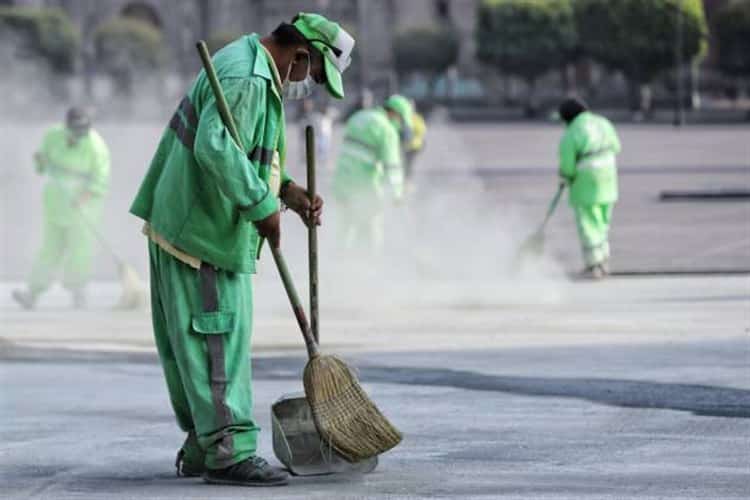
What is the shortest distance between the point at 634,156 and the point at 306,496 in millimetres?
40866

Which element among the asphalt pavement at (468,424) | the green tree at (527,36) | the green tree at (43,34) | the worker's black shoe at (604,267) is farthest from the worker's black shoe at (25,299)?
the green tree at (43,34)

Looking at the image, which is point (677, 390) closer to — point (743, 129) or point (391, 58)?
point (743, 129)

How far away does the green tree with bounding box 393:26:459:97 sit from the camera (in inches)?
3637

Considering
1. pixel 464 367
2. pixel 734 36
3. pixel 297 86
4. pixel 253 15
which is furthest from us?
pixel 253 15

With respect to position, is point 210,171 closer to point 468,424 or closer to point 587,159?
point 468,424

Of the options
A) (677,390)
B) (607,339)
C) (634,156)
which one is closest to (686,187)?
(634,156)

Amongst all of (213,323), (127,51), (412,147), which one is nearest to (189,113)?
(213,323)

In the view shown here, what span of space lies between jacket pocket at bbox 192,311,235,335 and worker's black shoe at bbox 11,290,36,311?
9072 mm

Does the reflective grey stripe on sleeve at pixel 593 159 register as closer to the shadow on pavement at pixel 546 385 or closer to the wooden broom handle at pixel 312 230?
the shadow on pavement at pixel 546 385

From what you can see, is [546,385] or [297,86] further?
[546,385]

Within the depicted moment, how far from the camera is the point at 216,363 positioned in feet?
25.3

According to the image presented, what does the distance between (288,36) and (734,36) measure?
7279 cm

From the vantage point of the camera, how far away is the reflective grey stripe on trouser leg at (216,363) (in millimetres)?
7691

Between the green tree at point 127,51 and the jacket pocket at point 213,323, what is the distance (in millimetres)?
81323
